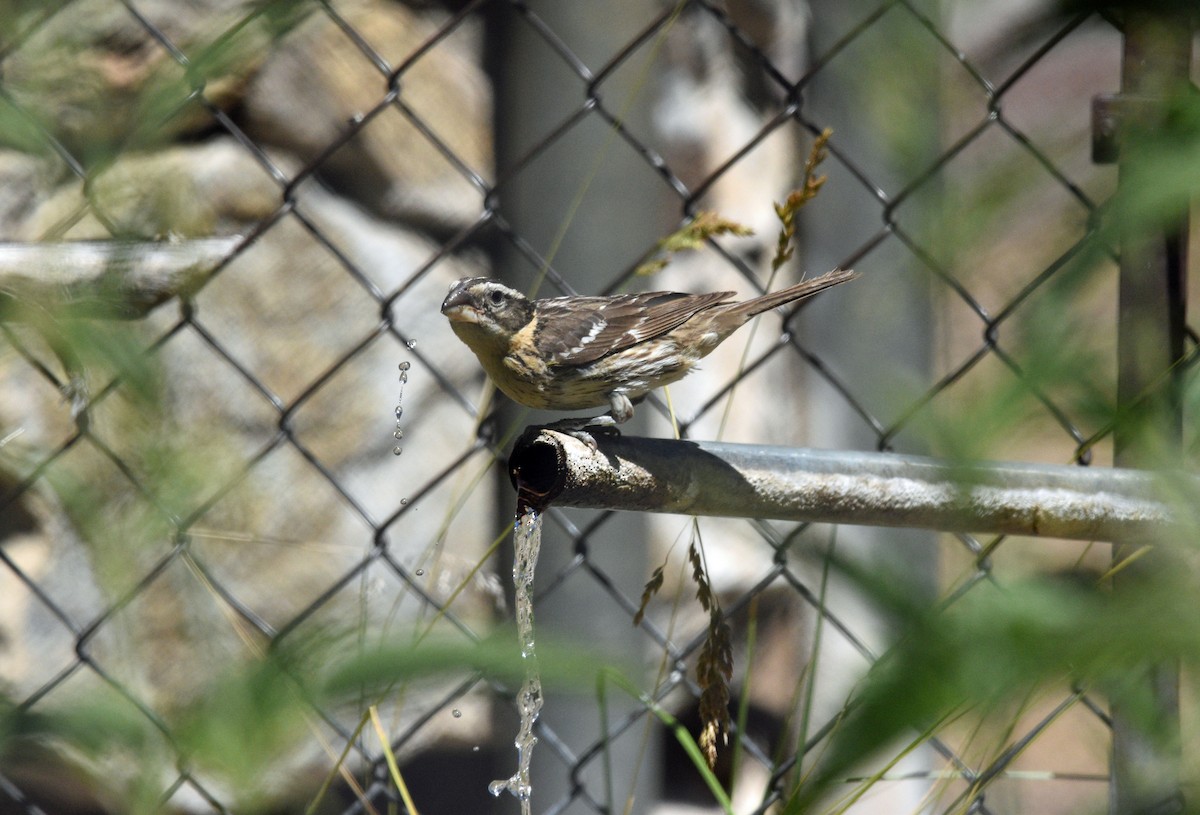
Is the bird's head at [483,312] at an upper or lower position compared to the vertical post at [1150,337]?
upper

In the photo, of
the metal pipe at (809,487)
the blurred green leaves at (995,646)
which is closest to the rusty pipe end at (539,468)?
the metal pipe at (809,487)

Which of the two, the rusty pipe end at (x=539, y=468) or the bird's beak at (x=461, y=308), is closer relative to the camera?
the rusty pipe end at (x=539, y=468)

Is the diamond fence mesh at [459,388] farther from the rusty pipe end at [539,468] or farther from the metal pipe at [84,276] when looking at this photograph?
the rusty pipe end at [539,468]

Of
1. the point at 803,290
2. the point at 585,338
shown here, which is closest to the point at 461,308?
the point at 585,338

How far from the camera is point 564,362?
1.79 meters

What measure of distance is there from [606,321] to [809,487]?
67cm

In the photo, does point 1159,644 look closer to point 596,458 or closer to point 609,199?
point 596,458

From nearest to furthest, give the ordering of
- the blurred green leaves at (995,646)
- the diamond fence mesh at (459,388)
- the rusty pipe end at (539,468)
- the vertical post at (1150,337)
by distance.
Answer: the blurred green leaves at (995,646)
the vertical post at (1150,337)
the rusty pipe end at (539,468)
the diamond fence mesh at (459,388)

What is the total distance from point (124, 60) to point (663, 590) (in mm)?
1325

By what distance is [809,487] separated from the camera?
123 centimetres

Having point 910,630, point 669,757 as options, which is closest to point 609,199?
point 669,757

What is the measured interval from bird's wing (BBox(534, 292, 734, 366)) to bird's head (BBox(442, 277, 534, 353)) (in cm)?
5

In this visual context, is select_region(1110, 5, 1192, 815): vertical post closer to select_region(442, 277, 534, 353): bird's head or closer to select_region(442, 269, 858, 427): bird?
select_region(442, 269, 858, 427): bird

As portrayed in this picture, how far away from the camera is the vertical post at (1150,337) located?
473 millimetres
